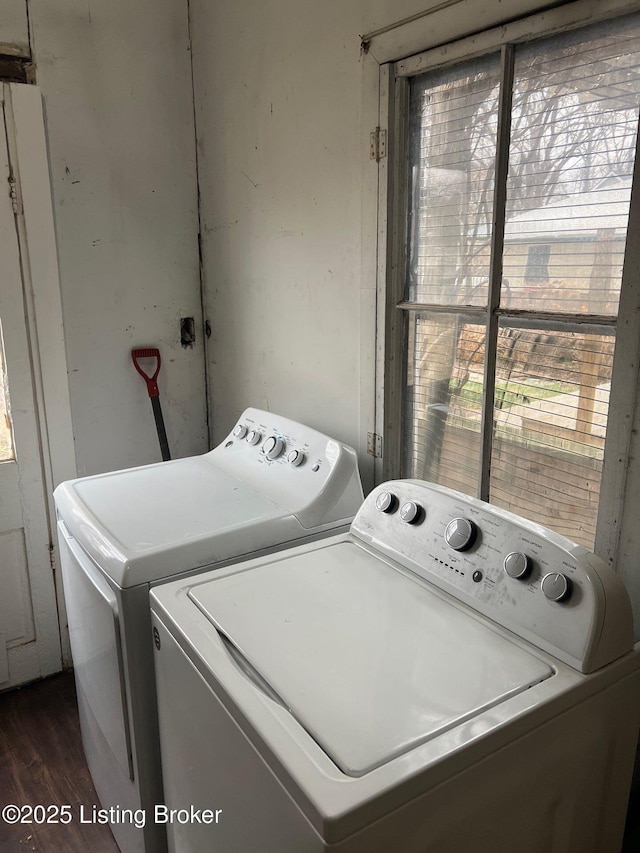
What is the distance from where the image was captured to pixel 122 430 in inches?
94.4

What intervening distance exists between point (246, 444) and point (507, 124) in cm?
112

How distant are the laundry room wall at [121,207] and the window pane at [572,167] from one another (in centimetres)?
141

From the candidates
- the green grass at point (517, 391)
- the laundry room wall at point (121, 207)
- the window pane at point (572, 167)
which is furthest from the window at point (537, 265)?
the laundry room wall at point (121, 207)

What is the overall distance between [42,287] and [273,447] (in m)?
0.99

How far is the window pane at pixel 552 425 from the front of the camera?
1.26m

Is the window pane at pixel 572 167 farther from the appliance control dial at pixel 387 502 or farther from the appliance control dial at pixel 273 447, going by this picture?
the appliance control dial at pixel 273 447

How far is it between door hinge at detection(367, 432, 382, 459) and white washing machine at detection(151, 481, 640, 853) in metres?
0.39

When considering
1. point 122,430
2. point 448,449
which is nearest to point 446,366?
point 448,449

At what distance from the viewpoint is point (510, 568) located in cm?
114

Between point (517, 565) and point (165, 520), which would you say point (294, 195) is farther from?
point (517, 565)

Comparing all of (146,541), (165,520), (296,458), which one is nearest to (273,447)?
(296,458)

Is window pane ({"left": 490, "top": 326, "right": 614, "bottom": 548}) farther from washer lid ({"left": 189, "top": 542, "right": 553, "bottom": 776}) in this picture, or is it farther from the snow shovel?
the snow shovel

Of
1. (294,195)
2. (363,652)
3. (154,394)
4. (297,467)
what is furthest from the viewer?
(154,394)

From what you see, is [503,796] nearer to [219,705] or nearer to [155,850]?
[219,705]
